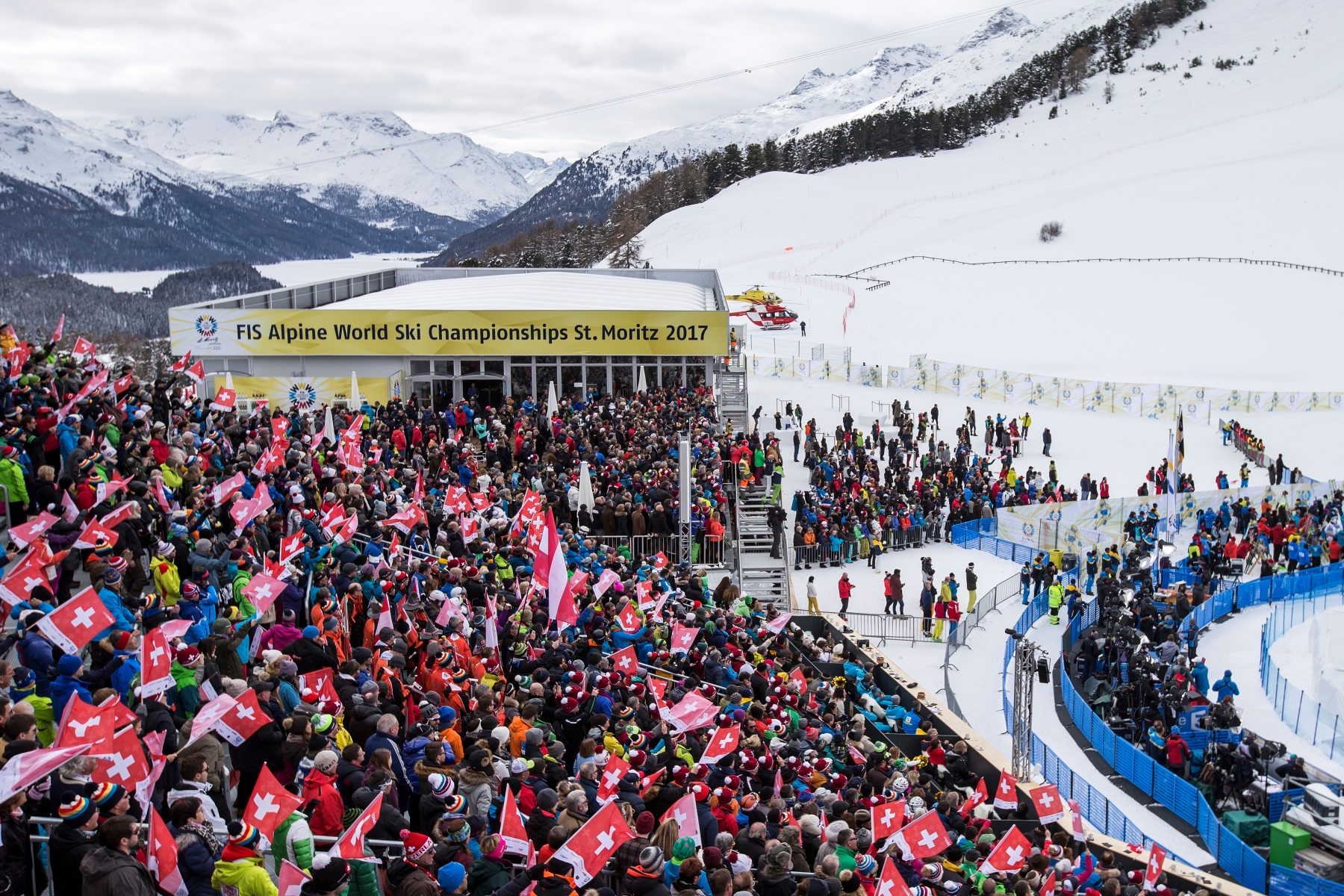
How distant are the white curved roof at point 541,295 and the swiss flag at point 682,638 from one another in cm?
2076

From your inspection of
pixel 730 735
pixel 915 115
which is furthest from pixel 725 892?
pixel 915 115

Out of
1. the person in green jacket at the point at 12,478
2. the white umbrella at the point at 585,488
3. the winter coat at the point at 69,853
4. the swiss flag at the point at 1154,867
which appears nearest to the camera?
the winter coat at the point at 69,853

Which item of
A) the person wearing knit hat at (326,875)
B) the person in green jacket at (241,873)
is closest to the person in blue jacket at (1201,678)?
the person wearing knit hat at (326,875)

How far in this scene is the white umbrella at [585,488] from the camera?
21156mm

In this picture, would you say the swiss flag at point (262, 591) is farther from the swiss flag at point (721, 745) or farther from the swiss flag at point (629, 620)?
the swiss flag at point (721, 745)

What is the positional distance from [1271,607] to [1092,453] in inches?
493

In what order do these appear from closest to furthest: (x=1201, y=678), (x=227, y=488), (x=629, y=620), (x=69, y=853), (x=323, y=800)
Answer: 1. (x=69, y=853)
2. (x=323, y=800)
3. (x=629, y=620)
4. (x=227, y=488)
5. (x=1201, y=678)

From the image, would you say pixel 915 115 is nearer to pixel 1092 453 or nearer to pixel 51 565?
pixel 1092 453

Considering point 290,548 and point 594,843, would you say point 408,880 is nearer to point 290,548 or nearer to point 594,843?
point 594,843

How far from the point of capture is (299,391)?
2959cm

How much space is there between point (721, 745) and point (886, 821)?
161 cm

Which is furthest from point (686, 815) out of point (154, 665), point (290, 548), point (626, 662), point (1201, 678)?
point (1201, 678)

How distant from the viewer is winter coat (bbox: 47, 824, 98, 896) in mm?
6422

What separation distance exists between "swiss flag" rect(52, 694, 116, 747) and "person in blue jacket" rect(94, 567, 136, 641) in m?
2.14
